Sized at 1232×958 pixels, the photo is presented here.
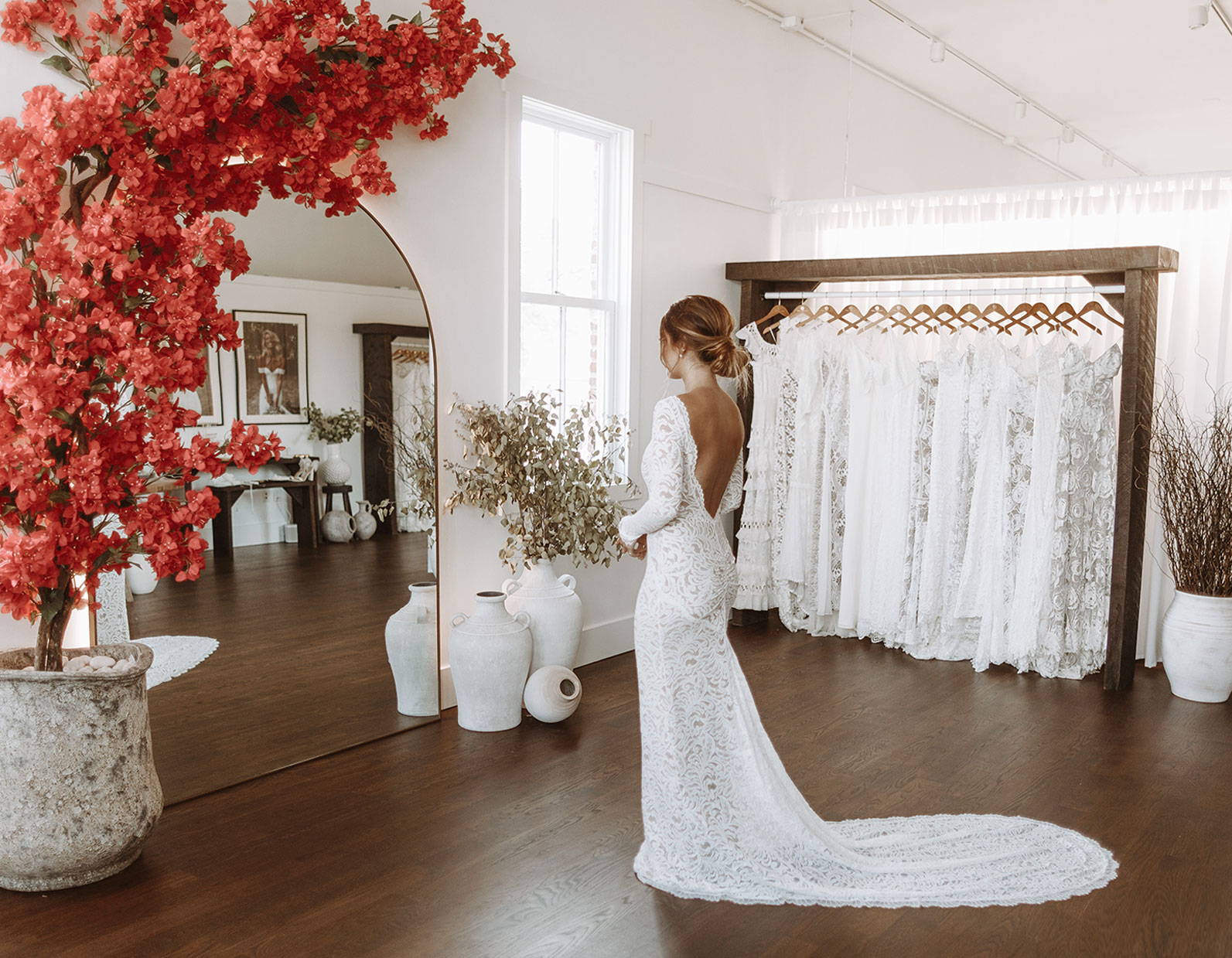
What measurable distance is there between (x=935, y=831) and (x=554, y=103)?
A: 3.17 metres

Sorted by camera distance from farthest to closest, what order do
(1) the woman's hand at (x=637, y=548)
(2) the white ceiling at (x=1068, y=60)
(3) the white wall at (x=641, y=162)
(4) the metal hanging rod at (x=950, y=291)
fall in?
(2) the white ceiling at (x=1068, y=60)
(4) the metal hanging rod at (x=950, y=291)
(3) the white wall at (x=641, y=162)
(1) the woman's hand at (x=637, y=548)

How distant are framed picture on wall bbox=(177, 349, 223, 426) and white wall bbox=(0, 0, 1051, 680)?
0.84 m

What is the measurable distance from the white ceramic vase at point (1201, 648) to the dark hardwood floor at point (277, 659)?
123 inches

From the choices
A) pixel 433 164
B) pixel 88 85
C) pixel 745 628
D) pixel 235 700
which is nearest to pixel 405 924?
pixel 235 700

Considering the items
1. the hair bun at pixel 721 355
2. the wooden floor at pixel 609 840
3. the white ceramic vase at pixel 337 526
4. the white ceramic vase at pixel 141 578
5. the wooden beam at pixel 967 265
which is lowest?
the wooden floor at pixel 609 840

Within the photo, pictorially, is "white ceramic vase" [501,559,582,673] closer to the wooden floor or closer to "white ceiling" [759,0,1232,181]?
the wooden floor

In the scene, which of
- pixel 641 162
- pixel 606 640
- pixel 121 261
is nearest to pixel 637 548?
pixel 121 261

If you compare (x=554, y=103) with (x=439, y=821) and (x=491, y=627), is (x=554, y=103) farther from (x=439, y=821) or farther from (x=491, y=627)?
(x=439, y=821)

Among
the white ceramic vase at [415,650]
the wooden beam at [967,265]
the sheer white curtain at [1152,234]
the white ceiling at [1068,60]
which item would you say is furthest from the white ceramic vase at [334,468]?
the white ceiling at [1068,60]

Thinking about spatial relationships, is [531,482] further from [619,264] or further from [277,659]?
[619,264]

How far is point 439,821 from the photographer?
3.11 m

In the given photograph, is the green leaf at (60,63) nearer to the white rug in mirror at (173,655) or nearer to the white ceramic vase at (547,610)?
the white rug in mirror at (173,655)

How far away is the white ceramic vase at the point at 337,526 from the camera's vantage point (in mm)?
3695

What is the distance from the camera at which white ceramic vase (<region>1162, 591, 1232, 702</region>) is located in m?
4.38
